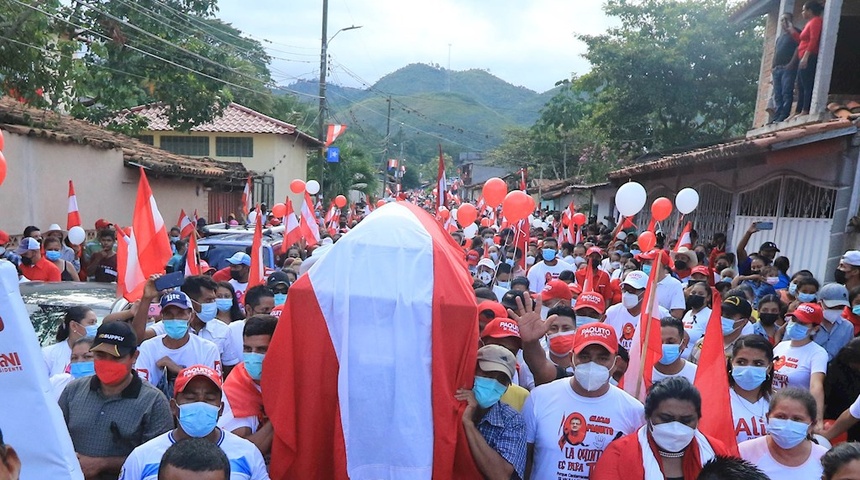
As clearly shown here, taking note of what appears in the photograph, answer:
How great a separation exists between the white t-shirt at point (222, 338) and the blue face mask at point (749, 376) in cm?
353

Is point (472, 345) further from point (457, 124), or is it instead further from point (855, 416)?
point (457, 124)

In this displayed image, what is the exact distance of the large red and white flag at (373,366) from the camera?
10.5 ft

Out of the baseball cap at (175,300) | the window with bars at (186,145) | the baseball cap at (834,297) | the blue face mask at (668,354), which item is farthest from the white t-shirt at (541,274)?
the window with bars at (186,145)

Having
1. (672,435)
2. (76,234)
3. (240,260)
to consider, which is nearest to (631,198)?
(240,260)

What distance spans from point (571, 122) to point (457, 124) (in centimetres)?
7716

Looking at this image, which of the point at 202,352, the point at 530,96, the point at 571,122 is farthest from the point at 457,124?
the point at 202,352

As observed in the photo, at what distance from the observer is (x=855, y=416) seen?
4.27m

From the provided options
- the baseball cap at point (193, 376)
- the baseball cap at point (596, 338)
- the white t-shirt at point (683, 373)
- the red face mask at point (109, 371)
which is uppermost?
the baseball cap at point (596, 338)

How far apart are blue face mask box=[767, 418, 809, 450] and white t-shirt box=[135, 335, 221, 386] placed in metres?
3.36

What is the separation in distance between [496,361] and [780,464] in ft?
5.16

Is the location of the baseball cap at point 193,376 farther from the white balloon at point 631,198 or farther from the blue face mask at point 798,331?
the white balloon at point 631,198

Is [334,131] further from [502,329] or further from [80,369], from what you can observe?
[502,329]

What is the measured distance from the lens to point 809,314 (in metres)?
5.25

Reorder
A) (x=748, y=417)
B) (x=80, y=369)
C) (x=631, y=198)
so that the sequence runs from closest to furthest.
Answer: (x=748, y=417)
(x=80, y=369)
(x=631, y=198)
